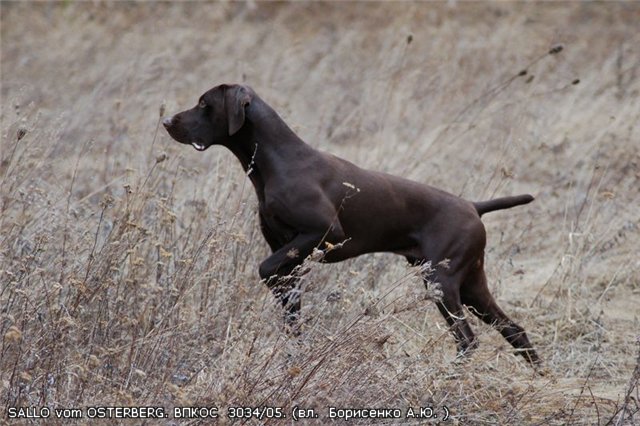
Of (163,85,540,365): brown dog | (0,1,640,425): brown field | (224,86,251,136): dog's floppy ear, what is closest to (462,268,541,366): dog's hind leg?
(163,85,540,365): brown dog

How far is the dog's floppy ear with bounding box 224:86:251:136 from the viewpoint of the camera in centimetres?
545

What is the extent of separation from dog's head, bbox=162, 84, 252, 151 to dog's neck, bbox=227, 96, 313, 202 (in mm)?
88

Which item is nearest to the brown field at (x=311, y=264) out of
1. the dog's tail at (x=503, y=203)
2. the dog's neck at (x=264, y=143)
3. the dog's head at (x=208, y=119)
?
the dog's head at (x=208, y=119)

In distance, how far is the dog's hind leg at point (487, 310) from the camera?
6.09 meters

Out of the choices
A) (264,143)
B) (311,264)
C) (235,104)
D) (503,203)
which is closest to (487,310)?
(503,203)

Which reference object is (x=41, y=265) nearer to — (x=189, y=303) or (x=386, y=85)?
(x=189, y=303)

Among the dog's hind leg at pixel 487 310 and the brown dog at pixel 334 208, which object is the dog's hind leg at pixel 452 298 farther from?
the dog's hind leg at pixel 487 310

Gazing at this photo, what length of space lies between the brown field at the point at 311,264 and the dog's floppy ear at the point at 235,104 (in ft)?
1.08

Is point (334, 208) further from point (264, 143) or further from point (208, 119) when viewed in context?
point (208, 119)

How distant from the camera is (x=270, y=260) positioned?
5.42 meters

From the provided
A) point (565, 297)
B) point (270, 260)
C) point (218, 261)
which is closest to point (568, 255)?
point (565, 297)

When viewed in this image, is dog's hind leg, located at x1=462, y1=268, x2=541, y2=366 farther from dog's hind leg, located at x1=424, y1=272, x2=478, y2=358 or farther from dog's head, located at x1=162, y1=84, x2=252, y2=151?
dog's head, located at x1=162, y1=84, x2=252, y2=151

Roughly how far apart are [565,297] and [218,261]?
116 inches

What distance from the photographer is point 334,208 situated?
557 centimetres
